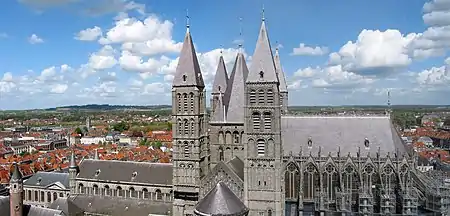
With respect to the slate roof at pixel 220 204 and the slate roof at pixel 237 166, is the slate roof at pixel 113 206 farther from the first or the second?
the slate roof at pixel 220 204

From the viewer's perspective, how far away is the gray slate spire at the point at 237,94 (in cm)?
4534

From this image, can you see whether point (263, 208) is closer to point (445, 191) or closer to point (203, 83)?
point (203, 83)

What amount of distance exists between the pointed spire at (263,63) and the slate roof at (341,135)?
12.3 meters

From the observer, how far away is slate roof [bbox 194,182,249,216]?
36.6 metres

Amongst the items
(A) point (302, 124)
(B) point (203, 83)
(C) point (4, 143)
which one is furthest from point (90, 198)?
(C) point (4, 143)

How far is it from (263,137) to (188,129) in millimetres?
9717

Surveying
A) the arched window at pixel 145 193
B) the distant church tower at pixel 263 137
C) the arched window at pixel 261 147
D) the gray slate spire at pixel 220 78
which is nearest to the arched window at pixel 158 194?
the arched window at pixel 145 193

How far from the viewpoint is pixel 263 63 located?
39.7 m

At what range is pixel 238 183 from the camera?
132 ft

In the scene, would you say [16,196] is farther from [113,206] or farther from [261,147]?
[261,147]

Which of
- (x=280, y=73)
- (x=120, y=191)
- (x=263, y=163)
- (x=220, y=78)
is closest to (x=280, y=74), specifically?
(x=280, y=73)

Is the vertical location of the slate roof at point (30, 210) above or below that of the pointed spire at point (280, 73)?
below

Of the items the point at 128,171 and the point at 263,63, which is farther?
the point at 128,171

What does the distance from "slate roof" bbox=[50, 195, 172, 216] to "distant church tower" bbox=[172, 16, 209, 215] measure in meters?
3.30
